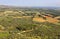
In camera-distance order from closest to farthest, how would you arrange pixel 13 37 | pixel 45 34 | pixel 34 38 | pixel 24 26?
pixel 13 37 → pixel 34 38 → pixel 45 34 → pixel 24 26

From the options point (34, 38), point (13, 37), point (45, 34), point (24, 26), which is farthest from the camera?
point (24, 26)

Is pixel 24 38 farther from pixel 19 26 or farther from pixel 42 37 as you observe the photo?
pixel 19 26

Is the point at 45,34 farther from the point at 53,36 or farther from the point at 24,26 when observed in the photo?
the point at 24,26

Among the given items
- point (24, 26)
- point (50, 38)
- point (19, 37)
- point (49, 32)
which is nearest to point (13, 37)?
point (19, 37)

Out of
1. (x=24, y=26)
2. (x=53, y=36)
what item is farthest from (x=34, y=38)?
(x=24, y=26)

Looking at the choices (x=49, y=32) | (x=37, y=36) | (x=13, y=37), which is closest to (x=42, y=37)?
(x=37, y=36)

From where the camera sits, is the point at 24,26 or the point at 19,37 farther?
the point at 24,26

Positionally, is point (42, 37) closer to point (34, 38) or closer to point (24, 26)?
point (34, 38)

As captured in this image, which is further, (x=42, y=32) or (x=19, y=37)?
(x=42, y=32)
